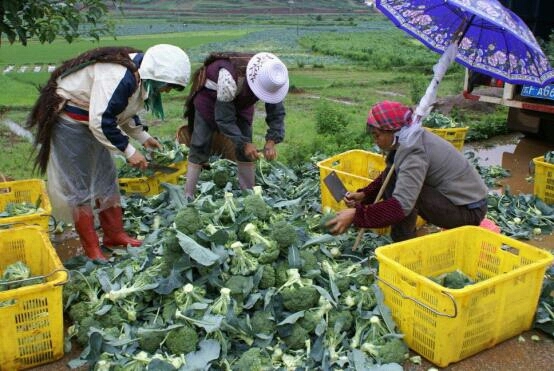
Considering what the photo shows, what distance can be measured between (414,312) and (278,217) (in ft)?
3.73

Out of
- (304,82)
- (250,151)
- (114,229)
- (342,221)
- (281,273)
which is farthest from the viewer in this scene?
(304,82)

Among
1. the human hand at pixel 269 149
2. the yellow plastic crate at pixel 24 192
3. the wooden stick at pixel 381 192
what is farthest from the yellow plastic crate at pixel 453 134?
the yellow plastic crate at pixel 24 192

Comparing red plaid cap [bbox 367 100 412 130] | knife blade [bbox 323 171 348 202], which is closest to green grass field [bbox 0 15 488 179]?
knife blade [bbox 323 171 348 202]

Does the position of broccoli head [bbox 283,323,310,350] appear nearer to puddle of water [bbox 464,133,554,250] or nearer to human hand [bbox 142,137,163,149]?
human hand [bbox 142,137,163,149]

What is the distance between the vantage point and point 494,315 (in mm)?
3084

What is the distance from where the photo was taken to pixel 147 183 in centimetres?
530

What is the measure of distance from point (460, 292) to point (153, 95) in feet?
7.94

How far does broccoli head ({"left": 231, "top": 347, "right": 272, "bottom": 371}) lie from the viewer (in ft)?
8.97

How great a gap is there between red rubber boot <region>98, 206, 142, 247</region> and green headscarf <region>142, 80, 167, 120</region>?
91 cm

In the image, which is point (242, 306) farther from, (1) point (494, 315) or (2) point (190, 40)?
(2) point (190, 40)

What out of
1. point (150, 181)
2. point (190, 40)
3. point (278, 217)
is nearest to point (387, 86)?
point (150, 181)

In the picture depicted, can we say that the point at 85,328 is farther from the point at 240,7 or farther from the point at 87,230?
the point at 240,7

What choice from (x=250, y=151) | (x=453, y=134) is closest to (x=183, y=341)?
(x=250, y=151)

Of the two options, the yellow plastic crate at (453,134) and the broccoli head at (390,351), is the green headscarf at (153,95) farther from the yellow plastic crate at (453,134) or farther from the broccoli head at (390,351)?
the yellow plastic crate at (453,134)
